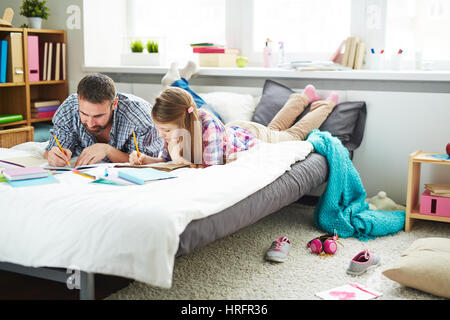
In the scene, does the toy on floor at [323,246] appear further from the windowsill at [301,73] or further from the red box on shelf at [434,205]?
the windowsill at [301,73]

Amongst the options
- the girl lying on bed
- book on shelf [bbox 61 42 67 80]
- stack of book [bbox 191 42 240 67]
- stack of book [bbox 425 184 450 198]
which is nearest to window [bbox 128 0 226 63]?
stack of book [bbox 191 42 240 67]

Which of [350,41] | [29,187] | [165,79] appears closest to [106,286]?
[29,187]

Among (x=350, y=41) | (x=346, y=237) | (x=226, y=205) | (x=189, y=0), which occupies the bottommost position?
(x=346, y=237)

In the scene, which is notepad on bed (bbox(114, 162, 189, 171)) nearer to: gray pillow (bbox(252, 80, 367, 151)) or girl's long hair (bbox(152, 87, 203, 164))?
girl's long hair (bbox(152, 87, 203, 164))

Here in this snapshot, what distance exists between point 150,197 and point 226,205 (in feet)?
0.98

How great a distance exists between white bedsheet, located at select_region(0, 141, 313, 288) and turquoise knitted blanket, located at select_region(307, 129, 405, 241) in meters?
Result: 0.97

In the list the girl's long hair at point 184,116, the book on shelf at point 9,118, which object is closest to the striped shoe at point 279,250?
the girl's long hair at point 184,116

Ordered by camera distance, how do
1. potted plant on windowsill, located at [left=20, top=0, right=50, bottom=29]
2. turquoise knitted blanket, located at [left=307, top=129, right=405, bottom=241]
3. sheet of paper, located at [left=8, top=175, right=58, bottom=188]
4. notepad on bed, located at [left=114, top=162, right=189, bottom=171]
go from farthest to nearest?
potted plant on windowsill, located at [left=20, top=0, right=50, bottom=29]
turquoise knitted blanket, located at [left=307, top=129, right=405, bottom=241]
notepad on bed, located at [left=114, top=162, right=189, bottom=171]
sheet of paper, located at [left=8, top=175, right=58, bottom=188]

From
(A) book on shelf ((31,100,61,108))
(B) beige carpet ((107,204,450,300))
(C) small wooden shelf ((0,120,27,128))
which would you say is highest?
(A) book on shelf ((31,100,61,108))

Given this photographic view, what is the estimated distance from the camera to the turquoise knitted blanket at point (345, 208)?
9.00 ft

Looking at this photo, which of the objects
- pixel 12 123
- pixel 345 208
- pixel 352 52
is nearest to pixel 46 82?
pixel 12 123

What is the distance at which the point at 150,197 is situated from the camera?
173 centimetres

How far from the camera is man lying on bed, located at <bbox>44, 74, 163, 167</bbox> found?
2.37 m

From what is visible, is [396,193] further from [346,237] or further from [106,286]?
[106,286]
